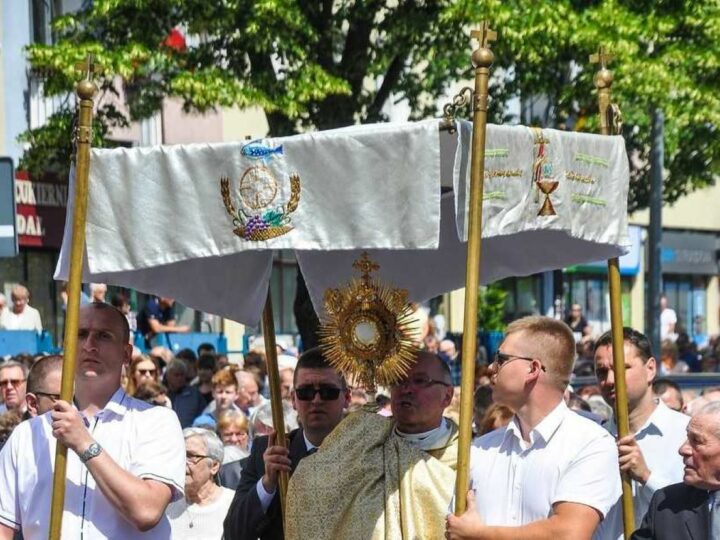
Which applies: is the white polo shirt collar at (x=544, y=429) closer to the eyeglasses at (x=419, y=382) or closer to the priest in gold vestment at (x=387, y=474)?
the priest in gold vestment at (x=387, y=474)

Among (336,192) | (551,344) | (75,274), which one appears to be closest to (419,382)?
(551,344)

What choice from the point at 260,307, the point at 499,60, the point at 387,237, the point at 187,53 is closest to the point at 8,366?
the point at 260,307

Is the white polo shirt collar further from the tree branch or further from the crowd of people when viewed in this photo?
the tree branch

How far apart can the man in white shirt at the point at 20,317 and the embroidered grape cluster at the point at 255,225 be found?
11.9 metres

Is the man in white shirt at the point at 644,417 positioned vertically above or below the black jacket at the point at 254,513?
above

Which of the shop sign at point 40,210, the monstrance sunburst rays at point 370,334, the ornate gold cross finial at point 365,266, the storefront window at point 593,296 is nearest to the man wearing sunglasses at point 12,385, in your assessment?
the ornate gold cross finial at point 365,266

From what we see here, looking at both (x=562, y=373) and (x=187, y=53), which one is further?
(x=187, y=53)

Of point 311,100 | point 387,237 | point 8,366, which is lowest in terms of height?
point 8,366

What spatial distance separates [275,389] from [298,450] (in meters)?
0.35

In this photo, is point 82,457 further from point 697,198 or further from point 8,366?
point 697,198

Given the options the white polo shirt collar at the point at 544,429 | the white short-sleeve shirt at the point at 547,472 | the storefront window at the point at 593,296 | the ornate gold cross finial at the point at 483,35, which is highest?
the ornate gold cross finial at the point at 483,35

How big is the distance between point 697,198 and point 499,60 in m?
25.7

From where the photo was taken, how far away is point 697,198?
43094mm

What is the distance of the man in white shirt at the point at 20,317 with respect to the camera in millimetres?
17406
